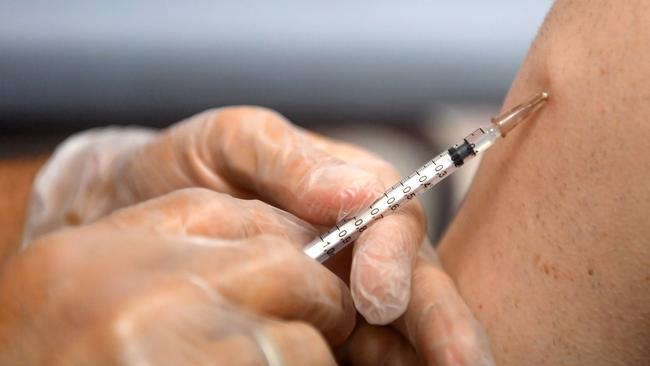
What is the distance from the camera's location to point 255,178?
0.98 metres

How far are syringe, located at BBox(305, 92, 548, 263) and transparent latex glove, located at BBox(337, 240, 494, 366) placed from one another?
94 mm

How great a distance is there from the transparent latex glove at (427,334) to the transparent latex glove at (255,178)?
44 mm

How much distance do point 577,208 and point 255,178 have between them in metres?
0.48

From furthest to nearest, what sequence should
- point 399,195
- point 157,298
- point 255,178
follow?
point 255,178 → point 399,195 → point 157,298

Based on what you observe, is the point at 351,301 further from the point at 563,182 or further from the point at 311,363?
the point at 563,182

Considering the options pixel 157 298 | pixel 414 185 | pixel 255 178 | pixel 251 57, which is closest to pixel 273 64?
pixel 251 57

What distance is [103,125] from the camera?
2340mm

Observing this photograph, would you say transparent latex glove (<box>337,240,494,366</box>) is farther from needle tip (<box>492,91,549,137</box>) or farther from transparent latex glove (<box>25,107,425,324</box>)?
needle tip (<box>492,91,549,137</box>)

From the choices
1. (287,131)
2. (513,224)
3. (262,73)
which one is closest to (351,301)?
(513,224)

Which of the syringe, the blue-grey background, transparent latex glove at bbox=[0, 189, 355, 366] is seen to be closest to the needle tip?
the syringe

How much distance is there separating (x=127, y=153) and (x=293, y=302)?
85 cm

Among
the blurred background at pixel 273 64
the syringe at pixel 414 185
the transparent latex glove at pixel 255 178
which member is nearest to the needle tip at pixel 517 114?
the syringe at pixel 414 185

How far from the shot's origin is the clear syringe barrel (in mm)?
798

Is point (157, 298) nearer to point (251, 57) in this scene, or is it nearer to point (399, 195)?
point (399, 195)
